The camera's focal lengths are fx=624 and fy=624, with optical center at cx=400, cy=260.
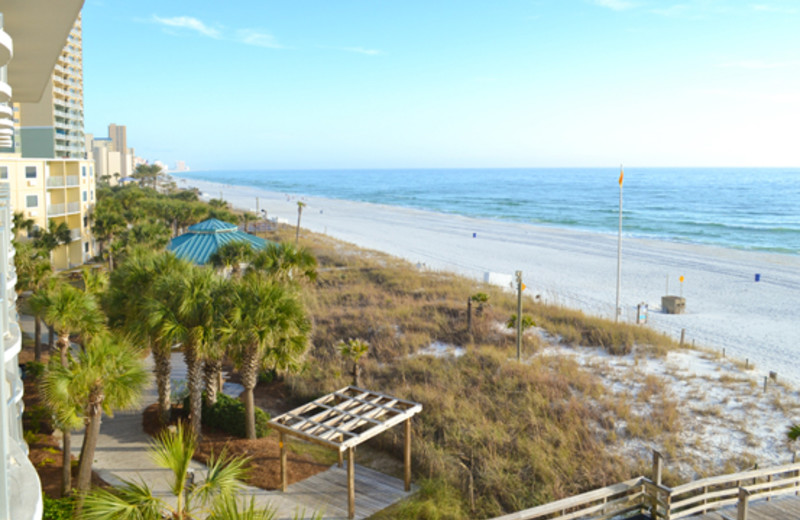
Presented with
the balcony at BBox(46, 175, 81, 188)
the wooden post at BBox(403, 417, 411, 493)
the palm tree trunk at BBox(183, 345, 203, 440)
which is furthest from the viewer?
the balcony at BBox(46, 175, 81, 188)

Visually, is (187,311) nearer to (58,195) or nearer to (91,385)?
(91,385)

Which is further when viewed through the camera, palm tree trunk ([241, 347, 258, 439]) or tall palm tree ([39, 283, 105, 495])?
palm tree trunk ([241, 347, 258, 439])

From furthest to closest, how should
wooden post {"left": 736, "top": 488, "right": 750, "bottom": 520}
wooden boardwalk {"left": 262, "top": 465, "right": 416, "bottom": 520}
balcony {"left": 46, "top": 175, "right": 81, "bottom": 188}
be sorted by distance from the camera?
1. balcony {"left": 46, "top": 175, "right": 81, "bottom": 188}
2. wooden boardwalk {"left": 262, "top": 465, "right": 416, "bottom": 520}
3. wooden post {"left": 736, "top": 488, "right": 750, "bottom": 520}

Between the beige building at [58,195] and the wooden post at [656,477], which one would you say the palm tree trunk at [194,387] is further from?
the beige building at [58,195]

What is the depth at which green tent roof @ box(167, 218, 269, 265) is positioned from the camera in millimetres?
26188

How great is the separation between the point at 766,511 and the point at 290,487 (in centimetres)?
833

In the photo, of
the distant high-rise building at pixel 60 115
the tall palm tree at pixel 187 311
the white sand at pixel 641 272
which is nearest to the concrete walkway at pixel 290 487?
the tall palm tree at pixel 187 311

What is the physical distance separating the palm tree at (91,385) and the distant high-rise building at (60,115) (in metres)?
66.2

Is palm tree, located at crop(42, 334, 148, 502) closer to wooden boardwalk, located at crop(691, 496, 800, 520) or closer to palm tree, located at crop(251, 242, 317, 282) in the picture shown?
palm tree, located at crop(251, 242, 317, 282)

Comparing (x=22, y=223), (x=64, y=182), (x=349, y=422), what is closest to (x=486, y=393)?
(x=349, y=422)

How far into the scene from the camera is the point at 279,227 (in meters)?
58.2

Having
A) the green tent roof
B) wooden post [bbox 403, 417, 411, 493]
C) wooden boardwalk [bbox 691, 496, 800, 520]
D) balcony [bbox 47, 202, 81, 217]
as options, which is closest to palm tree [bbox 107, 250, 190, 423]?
wooden post [bbox 403, 417, 411, 493]

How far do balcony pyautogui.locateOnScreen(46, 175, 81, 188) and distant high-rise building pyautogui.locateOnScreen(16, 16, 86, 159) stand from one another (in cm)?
3462

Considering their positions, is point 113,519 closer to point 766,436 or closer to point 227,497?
point 227,497
